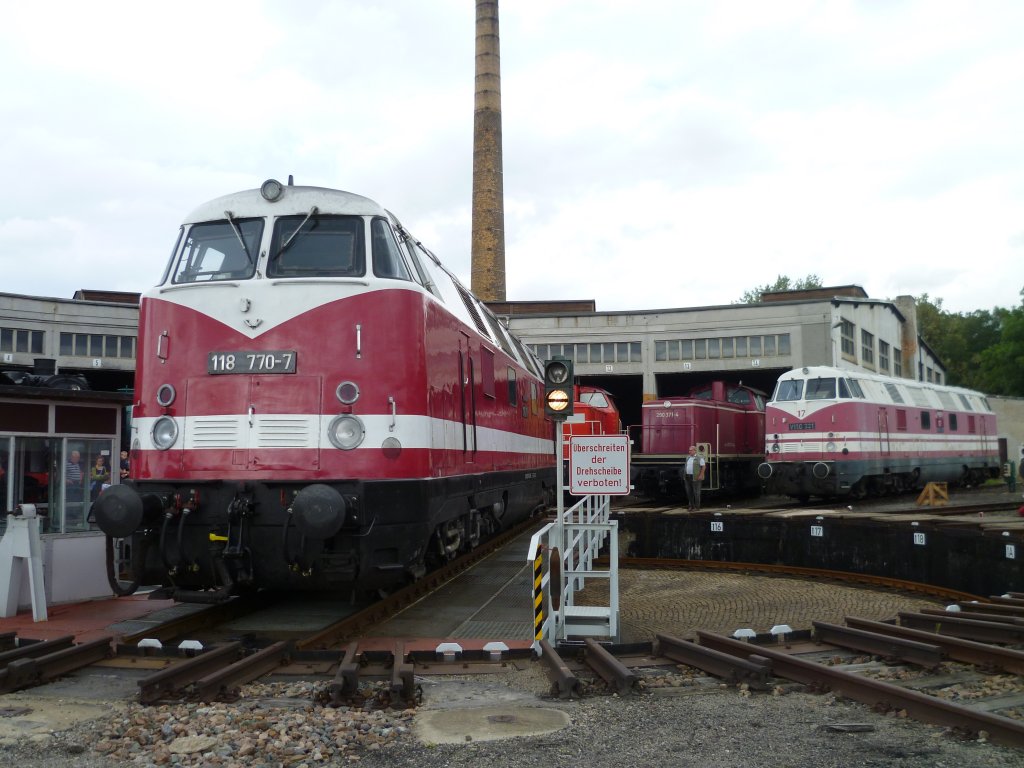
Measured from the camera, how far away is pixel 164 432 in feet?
25.3

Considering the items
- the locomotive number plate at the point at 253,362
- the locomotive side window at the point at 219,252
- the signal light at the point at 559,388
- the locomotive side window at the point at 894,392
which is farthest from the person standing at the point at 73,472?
the locomotive side window at the point at 894,392

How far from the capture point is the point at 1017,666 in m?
6.09

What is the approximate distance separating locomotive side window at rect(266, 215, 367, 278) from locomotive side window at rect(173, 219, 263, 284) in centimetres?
21

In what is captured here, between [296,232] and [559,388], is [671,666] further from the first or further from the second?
[296,232]

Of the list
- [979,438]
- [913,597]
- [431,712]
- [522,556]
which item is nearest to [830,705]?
[431,712]

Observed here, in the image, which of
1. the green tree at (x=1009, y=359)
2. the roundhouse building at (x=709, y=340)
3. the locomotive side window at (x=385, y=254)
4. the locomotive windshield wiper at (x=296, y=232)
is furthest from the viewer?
the green tree at (x=1009, y=359)

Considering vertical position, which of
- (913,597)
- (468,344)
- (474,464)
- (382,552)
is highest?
(468,344)

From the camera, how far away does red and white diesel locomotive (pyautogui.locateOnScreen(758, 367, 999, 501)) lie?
2055 cm

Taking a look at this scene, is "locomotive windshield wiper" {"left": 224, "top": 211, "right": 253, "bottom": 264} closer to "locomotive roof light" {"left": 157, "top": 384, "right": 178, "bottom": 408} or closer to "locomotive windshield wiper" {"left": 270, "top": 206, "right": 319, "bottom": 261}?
"locomotive windshield wiper" {"left": 270, "top": 206, "right": 319, "bottom": 261}

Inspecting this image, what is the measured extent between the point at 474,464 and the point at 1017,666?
5.64 m

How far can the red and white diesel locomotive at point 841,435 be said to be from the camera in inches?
809

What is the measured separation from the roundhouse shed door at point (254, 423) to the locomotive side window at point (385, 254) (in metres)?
1.22

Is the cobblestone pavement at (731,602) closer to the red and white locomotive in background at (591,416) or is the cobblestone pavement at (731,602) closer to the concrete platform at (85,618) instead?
the concrete platform at (85,618)

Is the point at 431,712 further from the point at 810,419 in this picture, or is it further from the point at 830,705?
the point at 810,419
